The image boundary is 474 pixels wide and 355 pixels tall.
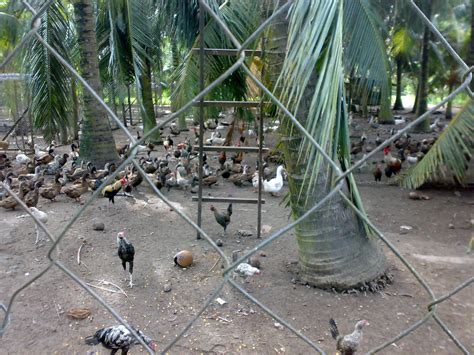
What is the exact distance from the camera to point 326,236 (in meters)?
3.49

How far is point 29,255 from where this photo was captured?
460 centimetres

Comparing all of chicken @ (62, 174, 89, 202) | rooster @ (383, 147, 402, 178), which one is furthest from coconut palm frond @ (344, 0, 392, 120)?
chicken @ (62, 174, 89, 202)

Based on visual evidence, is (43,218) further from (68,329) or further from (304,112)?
(304,112)

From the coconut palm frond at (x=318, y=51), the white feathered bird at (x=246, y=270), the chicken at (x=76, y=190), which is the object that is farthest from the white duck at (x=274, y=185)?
the coconut palm frond at (x=318, y=51)

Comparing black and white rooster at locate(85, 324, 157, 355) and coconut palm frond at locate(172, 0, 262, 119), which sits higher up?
coconut palm frond at locate(172, 0, 262, 119)

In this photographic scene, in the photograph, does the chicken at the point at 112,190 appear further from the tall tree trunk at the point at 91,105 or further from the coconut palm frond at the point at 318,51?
the coconut palm frond at the point at 318,51

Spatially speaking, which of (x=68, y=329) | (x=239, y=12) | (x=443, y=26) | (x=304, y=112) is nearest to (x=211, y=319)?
(x=68, y=329)

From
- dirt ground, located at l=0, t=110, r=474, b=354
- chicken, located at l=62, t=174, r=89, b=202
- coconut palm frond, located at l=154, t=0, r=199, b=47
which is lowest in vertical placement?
dirt ground, located at l=0, t=110, r=474, b=354

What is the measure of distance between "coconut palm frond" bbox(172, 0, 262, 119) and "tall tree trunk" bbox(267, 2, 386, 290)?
2.56 meters

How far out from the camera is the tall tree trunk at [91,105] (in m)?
7.21

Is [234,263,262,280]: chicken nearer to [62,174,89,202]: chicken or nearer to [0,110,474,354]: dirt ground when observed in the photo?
[0,110,474,354]: dirt ground

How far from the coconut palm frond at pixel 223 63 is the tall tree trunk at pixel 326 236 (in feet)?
8.41

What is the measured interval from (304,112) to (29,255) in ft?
10.8

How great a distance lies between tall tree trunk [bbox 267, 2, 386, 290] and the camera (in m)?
3.43
